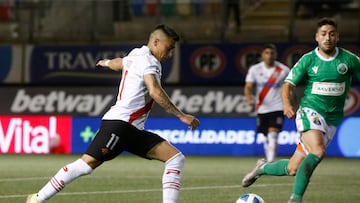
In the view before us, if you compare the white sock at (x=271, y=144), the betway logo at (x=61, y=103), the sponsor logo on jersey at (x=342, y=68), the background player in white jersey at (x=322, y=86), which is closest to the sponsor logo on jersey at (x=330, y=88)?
the background player in white jersey at (x=322, y=86)

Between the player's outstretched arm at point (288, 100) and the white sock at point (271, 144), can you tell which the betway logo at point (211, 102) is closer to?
the white sock at point (271, 144)

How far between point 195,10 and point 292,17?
2.39 m

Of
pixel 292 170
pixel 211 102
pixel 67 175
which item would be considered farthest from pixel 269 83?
pixel 67 175

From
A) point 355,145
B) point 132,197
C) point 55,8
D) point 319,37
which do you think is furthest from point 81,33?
point 319,37

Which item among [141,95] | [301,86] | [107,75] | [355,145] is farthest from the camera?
[107,75]

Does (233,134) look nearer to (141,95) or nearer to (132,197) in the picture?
(132,197)

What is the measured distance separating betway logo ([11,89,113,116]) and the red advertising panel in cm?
99

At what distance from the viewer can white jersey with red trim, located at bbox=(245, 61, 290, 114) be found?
16.8m

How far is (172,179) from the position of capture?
9.03 m

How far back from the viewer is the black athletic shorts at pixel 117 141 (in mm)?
8945

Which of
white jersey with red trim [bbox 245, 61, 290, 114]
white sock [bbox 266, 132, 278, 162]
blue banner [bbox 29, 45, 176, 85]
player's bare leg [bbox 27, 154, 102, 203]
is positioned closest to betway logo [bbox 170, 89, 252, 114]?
blue banner [bbox 29, 45, 176, 85]

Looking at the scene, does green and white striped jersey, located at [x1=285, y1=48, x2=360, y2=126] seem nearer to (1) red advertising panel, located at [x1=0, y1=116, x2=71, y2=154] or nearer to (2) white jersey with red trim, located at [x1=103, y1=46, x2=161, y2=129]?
(2) white jersey with red trim, located at [x1=103, y1=46, x2=161, y2=129]

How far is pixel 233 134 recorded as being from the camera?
68.6ft

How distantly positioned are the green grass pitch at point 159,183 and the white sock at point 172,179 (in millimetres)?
1883
